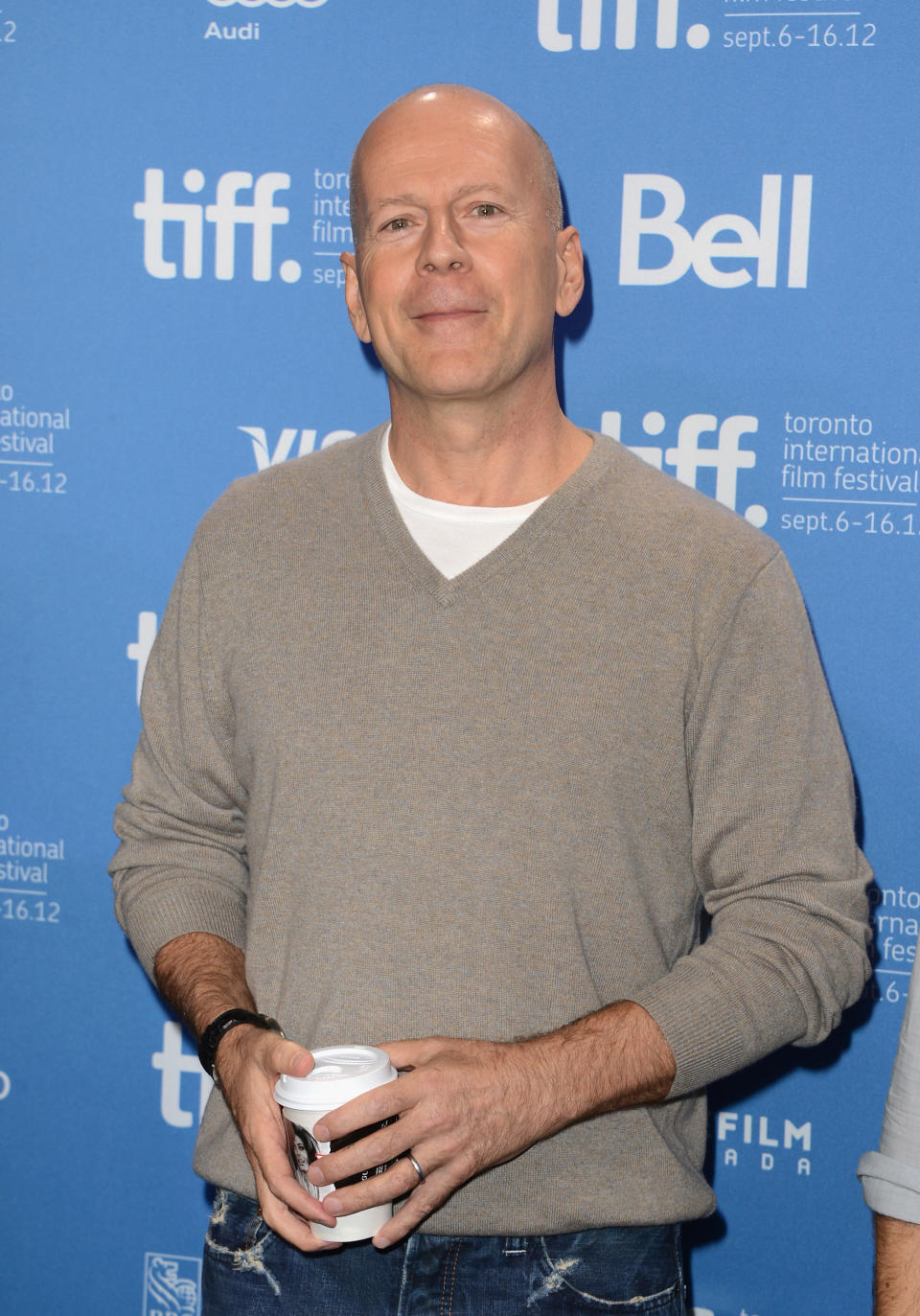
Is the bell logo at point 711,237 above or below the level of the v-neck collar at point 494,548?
above

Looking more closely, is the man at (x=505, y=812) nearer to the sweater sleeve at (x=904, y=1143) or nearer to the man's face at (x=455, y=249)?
the man's face at (x=455, y=249)

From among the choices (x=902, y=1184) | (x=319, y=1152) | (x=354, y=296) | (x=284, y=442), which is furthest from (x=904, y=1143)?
(x=284, y=442)

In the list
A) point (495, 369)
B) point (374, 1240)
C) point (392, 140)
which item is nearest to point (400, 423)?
point (495, 369)

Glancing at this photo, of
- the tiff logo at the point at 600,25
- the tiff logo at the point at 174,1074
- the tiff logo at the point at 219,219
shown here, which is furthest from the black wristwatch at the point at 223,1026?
the tiff logo at the point at 600,25

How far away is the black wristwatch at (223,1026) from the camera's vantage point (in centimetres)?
157

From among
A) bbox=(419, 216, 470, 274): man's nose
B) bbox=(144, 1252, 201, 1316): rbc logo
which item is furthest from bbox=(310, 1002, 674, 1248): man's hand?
bbox=(144, 1252, 201, 1316): rbc logo

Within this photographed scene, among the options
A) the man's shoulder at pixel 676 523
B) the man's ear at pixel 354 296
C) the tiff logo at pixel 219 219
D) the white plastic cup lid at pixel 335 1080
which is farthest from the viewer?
the tiff logo at pixel 219 219

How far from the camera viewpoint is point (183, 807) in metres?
1.78

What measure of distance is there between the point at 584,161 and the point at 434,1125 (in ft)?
4.44

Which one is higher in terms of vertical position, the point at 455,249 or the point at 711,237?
the point at 711,237

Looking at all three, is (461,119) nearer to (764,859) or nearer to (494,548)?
(494,548)

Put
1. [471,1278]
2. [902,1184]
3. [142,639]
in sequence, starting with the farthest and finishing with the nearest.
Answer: [142,639] → [471,1278] → [902,1184]

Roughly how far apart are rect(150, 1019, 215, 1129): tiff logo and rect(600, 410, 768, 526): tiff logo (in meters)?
1.22

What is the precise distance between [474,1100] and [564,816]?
1.08ft
